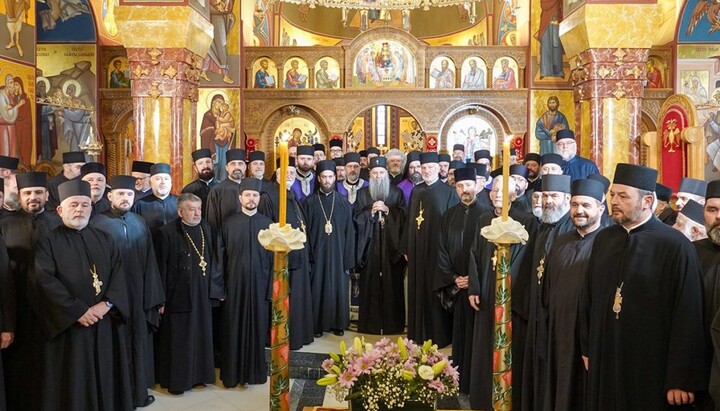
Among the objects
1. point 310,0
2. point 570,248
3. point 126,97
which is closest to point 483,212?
point 570,248

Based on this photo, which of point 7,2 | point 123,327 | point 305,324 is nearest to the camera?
point 123,327

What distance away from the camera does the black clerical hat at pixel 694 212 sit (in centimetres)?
487

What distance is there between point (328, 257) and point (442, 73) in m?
9.06

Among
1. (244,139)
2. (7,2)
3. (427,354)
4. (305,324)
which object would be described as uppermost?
(7,2)

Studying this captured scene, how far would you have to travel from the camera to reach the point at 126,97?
15.2 meters

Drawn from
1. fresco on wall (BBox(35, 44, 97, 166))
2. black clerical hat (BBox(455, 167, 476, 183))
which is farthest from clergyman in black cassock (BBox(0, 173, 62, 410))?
fresco on wall (BBox(35, 44, 97, 166))

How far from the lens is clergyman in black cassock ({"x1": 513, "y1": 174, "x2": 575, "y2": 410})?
4504 mm

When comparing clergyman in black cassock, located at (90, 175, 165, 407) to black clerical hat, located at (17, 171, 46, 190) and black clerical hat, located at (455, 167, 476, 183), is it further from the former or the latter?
black clerical hat, located at (455, 167, 476, 183)

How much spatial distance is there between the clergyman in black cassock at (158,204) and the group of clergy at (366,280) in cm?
2

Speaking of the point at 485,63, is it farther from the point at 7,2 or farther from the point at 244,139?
the point at 7,2

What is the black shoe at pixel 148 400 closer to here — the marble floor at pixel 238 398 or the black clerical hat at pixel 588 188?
the marble floor at pixel 238 398

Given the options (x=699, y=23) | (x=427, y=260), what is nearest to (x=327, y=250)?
(x=427, y=260)

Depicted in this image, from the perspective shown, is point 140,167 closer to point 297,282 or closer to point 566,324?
point 297,282

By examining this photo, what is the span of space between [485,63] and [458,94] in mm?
997
